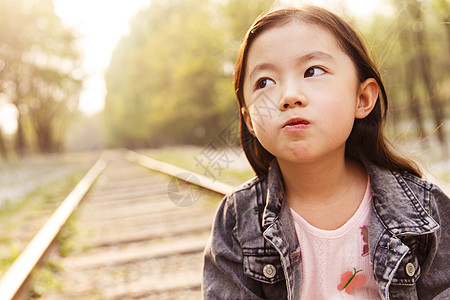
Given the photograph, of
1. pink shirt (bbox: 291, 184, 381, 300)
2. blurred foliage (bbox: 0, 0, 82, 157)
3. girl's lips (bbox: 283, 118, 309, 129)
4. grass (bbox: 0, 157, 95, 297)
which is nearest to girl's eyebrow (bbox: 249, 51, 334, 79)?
girl's lips (bbox: 283, 118, 309, 129)

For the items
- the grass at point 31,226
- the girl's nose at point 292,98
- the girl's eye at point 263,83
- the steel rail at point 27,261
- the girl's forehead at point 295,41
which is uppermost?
the girl's forehead at point 295,41

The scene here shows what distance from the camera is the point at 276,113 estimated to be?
1267mm

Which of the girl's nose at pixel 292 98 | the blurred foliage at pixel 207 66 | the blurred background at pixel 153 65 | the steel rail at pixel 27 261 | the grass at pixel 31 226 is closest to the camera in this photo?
the girl's nose at pixel 292 98

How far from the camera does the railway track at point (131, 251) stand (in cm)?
264

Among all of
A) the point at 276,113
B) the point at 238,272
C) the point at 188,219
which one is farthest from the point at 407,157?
the point at 188,219

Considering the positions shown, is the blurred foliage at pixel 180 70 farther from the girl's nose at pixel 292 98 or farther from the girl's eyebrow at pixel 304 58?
the girl's nose at pixel 292 98

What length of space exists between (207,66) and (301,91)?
58.9 ft

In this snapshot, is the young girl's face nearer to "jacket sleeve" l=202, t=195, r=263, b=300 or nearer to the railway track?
"jacket sleeve" l=202, t=195, r=263, b=300

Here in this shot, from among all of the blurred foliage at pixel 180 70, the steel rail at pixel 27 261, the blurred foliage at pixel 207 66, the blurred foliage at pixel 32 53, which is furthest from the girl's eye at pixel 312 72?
the blurred foliage at pixel 32 53

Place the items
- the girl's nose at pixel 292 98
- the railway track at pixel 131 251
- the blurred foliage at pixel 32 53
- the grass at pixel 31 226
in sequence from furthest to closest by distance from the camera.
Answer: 1. the blurred foliage at pixel 32 53
2. the grass at pixel 31 226
3. the railway track at pixel 131 251
4. the girl's nose at pixel 292 98

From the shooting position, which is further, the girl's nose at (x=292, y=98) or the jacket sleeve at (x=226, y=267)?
the jacket sleeve at (x=226, y=267)

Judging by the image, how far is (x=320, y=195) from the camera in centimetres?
150

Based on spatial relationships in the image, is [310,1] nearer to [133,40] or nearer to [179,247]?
[179,247]

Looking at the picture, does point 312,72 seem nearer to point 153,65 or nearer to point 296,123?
point 296,123
